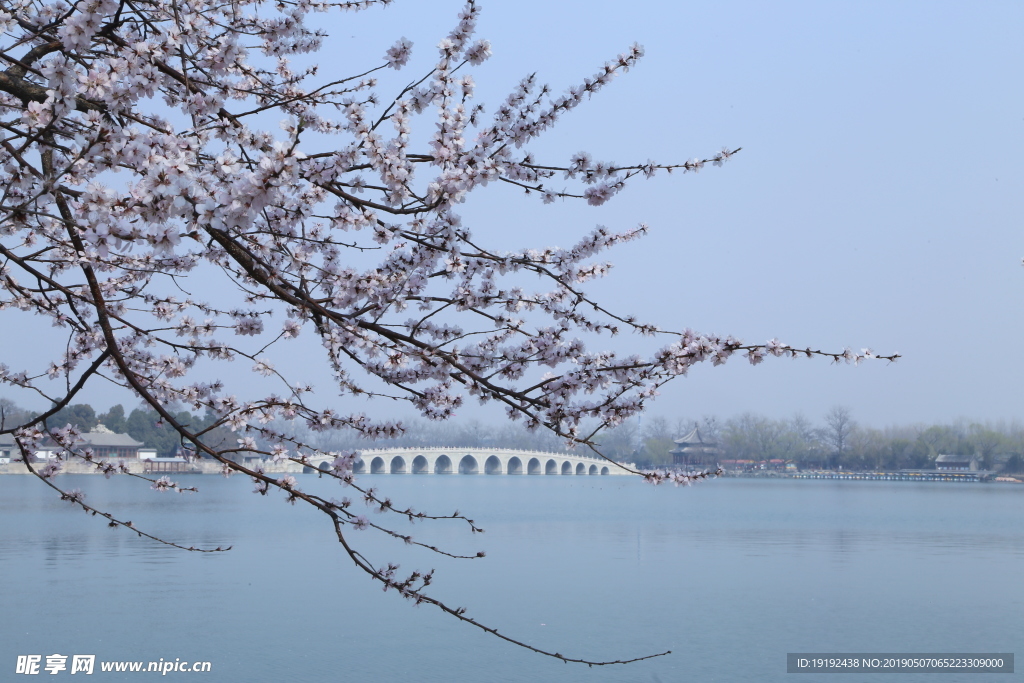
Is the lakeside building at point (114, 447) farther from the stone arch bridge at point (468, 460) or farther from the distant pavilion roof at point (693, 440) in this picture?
the distant pavilion roof at point (693, 440)

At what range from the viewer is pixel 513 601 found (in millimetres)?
16047

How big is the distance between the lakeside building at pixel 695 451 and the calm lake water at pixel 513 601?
7230cm

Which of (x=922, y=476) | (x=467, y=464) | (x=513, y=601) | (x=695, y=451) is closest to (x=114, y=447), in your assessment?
(x=467, y=464)

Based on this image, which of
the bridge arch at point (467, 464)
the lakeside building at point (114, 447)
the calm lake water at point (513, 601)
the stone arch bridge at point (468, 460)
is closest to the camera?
the calm lake water at point (513, 601)

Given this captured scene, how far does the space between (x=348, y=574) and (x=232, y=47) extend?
1741cm

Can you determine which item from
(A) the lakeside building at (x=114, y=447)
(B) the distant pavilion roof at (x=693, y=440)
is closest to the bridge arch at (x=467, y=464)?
(B) the distant pavilion roof at (x=693, y=440)

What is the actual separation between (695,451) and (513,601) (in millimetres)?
91547

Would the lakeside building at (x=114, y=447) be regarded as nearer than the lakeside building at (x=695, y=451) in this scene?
Yes

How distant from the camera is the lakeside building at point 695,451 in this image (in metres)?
102

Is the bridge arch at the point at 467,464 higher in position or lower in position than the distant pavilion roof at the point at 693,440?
lower

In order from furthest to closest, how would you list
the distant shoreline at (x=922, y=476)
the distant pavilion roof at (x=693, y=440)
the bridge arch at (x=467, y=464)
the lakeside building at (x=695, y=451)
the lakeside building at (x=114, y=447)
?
the distant pavilion roof at (x=693, y=440)
the lakeside building at (x=695, y=451)
the bridge arch at (x=467, y=464)
the distant shoreline at (x=922, y=476)
the lakeside building at (x=114, y=447)

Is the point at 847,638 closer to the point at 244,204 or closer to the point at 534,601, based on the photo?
the point at 534,601

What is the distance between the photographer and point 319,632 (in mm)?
13492

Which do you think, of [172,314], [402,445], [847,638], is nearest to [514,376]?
[172,314]
